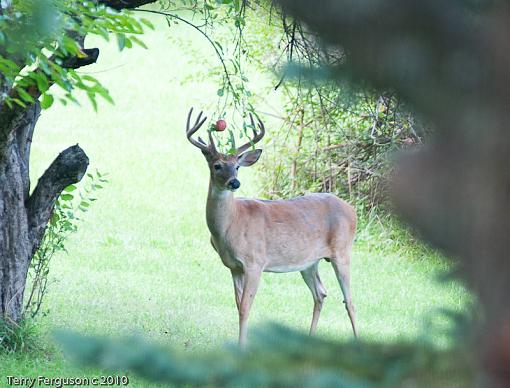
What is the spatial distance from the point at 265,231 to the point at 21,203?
2.54m

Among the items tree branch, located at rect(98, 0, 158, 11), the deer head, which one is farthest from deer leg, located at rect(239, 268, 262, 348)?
tree branch, located at rect(98, 0, 158, 11)

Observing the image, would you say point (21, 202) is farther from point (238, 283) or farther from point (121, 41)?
point (238, 283)

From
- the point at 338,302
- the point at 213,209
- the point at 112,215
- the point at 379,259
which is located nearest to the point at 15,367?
the point at 213,209

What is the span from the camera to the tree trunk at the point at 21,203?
4.80 meters

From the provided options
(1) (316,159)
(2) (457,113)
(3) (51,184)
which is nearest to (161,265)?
(1) (316,159)

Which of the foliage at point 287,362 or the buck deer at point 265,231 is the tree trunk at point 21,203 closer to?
the buck deer at point 265,231

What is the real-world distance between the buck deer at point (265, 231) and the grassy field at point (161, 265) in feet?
1.27

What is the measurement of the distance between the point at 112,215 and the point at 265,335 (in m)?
10.7

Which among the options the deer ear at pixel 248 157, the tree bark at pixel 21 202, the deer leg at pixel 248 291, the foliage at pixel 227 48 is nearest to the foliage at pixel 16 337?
the tree bark at pixel 21 202

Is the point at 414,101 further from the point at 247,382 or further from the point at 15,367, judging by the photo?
the point at 15,367

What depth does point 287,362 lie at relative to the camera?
58 centimetres

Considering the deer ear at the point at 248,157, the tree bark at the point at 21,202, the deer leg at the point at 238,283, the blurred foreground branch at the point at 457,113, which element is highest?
the blurred foreground branch at the point at 457,113

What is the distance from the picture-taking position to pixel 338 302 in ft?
27.6

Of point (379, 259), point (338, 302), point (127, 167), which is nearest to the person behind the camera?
point (338, 302)
